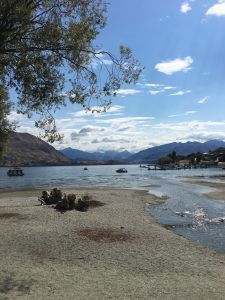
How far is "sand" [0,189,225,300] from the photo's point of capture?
14273 mm

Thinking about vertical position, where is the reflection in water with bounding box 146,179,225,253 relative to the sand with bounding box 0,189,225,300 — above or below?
below

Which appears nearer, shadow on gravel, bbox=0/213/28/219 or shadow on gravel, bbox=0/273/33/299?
shadow on gravel, bbox=0/273/33/299

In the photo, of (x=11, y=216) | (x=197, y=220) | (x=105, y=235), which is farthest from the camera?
(x=197, y=220)

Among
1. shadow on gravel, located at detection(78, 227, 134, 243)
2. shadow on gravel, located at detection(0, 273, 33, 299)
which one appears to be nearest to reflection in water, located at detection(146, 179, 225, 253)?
shadow on gravel, located at detection(78, 227, 134, 243)

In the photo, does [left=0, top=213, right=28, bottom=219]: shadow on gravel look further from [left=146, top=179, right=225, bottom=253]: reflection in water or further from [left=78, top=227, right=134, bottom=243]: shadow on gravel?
[left=146, top=179, right=225, bottom=253]: reflection in water

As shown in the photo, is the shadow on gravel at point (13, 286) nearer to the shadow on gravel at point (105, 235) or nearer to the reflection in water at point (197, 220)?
the shadow on gravel at point (105, 235)

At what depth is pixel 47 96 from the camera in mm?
17000

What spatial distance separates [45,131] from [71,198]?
63.5 ft

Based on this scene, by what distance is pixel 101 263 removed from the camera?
18.3 meters

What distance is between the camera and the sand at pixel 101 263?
14273 mm

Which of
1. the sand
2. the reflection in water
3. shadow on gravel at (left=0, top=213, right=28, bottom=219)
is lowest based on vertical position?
the reflection in water

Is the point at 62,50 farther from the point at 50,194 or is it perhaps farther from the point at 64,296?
the point at 50,194

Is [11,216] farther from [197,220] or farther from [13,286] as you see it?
[13,286]

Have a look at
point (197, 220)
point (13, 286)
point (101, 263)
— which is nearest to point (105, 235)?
point (101, 263)
